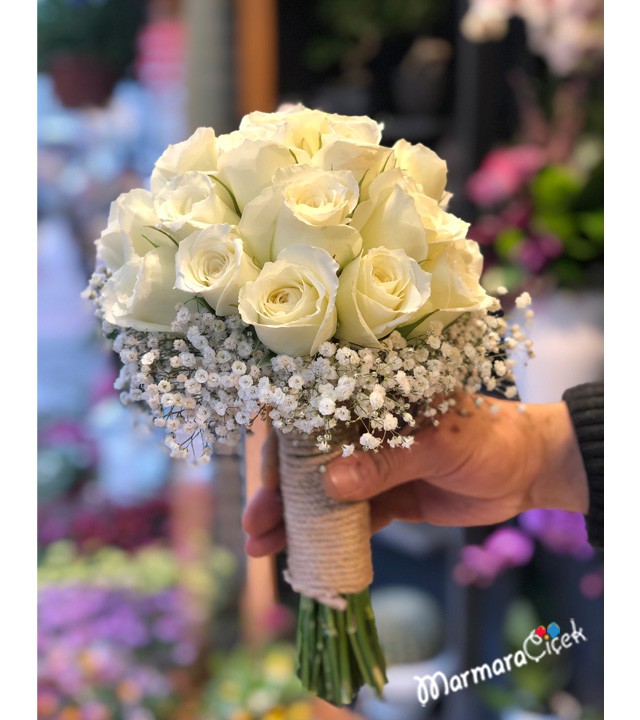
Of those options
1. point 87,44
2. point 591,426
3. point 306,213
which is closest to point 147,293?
point 306,213

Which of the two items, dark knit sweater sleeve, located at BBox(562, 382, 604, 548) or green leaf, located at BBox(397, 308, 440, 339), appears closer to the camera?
green leaf, located at BBox(397, 308, 440, 339)

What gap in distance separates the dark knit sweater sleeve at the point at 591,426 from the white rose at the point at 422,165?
409 mm

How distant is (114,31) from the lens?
144 cm

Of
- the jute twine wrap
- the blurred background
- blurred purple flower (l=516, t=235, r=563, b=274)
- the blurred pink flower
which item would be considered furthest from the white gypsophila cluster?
the blurred pink flower

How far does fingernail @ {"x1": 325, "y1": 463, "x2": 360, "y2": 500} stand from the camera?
0.86 m

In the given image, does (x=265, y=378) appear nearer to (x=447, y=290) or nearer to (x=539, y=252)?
(x=447, y=290)

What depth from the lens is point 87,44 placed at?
4.67 ft

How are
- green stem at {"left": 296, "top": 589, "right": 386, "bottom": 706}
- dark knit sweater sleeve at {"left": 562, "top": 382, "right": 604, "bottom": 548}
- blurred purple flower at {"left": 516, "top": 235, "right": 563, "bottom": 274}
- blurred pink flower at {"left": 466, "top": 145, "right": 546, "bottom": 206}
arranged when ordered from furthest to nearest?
blurred pink flower at {"left": 466, "top": 145, "right": 546, "bottom": 206} → blurred purple flower at {"left": 516, "top": 235, "right": 563, "bottom": 274} → dark knit sweater sleeve at {"left": 562, "top": 382, "right": 604, "bottom": 548} → green stem at {"left": 296, "top": 589, "right": 386, "bottom": 706}

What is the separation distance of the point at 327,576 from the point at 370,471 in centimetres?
14

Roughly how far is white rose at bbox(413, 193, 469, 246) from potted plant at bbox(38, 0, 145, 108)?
0.90 m

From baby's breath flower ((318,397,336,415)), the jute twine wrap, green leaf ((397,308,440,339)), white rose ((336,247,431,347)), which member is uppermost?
white rose ((336,247,431,347))

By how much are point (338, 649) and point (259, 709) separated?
0.73 m

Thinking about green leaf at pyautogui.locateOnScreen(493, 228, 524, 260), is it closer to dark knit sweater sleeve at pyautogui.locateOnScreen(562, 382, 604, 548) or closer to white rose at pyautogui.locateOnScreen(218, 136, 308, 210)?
dark knit sweater sleeve at pyautogui.locateOnScreen(562, 382, 604, 548)

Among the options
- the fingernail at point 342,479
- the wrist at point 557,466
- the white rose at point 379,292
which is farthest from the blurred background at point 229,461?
the white rose at point 379,292
